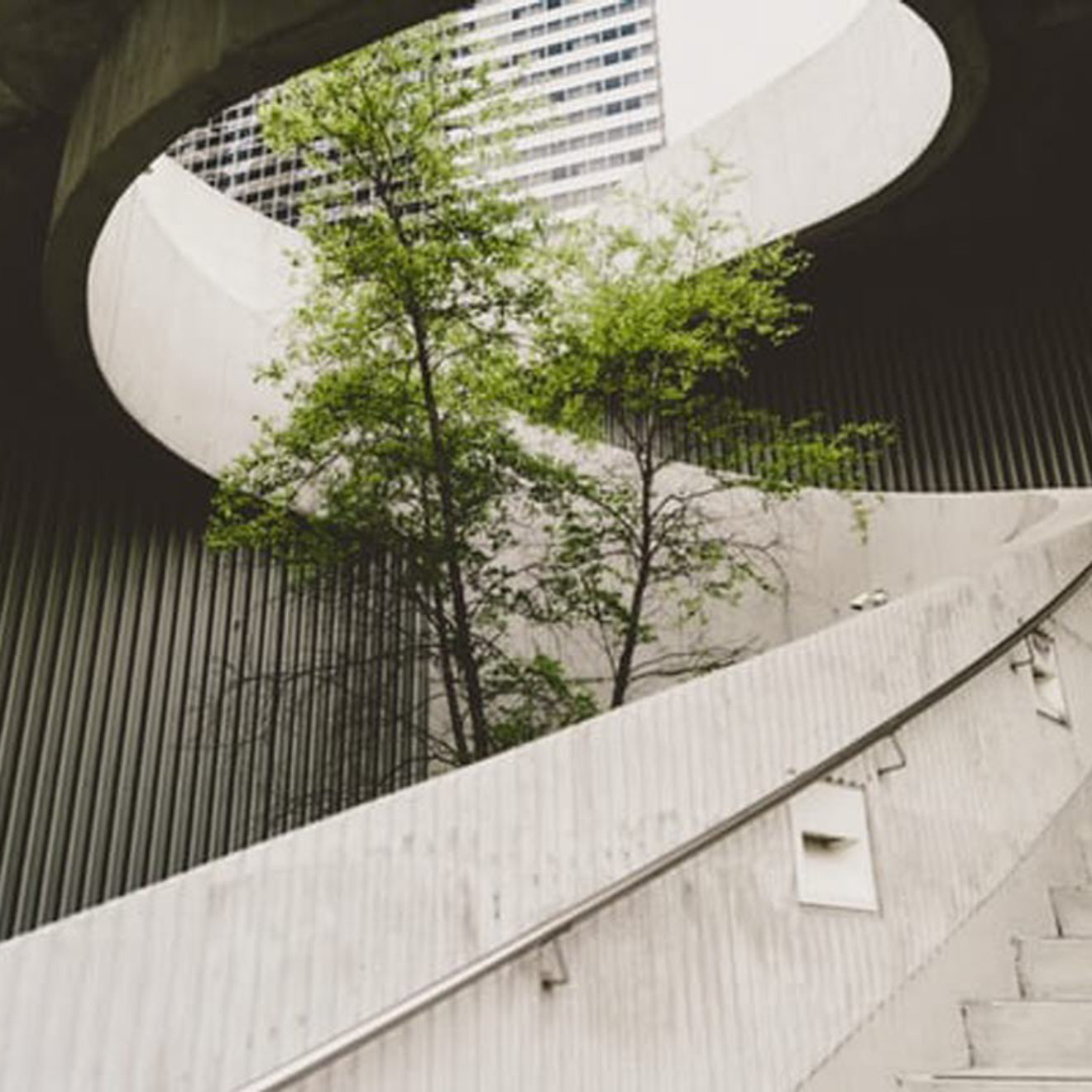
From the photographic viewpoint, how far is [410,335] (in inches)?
254

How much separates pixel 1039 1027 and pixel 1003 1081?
32cm

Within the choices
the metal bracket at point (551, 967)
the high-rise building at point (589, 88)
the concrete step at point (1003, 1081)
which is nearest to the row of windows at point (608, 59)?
the high-rise building at point (589, 88)

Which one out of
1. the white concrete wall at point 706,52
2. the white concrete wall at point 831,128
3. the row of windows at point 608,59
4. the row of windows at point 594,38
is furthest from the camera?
the row of windows at point 594,38

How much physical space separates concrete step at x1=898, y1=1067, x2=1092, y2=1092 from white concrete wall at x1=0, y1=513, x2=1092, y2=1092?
0.62ft

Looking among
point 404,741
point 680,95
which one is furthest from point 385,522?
point 680,95

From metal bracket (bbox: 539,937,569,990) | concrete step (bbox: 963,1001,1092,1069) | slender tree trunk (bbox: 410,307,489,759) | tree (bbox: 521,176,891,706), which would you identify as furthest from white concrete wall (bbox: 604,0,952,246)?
metal bracket (bbox: 539,937,569,990)

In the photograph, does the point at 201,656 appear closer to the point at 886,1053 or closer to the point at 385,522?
the point at 385,522

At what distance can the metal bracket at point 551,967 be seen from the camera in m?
2.16

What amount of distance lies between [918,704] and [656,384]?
4.11 metres

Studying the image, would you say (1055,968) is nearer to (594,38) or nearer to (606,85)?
(606,85)

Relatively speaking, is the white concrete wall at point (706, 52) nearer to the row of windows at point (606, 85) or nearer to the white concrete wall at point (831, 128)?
the row of windows at point (606, 85)

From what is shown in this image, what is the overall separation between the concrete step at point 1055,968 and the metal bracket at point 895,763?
626 mm

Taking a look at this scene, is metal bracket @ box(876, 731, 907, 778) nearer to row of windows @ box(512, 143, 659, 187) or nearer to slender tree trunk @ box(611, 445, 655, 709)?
slender tree trunk @ box(611, 445, 655, 709)

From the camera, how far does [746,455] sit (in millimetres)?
9258
